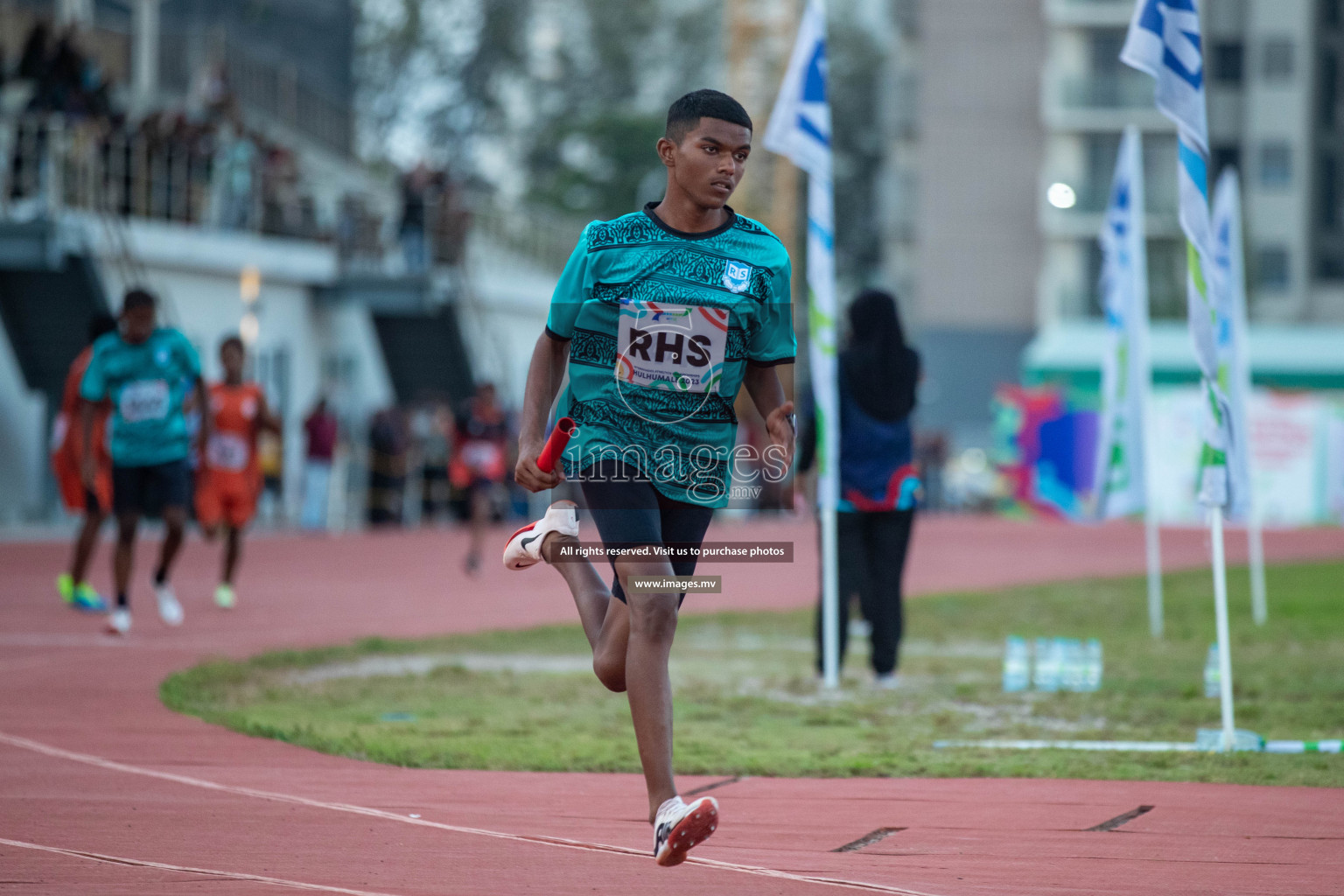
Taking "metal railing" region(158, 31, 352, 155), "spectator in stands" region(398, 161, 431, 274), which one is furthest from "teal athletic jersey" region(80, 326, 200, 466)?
"metal railing" region(158, 31, 352, 155)

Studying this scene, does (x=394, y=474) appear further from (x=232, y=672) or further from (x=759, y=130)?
(x=759, y=130)

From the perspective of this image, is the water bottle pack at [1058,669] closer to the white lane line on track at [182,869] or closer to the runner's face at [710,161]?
the runner's face at [710,161]

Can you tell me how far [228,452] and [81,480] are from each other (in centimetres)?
123

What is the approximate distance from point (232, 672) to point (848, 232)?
67.2m

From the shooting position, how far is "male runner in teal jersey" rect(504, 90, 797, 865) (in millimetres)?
4969

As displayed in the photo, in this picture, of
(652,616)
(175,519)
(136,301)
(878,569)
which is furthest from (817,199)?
(652,616)

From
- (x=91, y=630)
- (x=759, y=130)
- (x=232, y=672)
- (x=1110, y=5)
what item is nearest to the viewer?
(x=232, y=672)

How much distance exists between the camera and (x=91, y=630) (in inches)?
478

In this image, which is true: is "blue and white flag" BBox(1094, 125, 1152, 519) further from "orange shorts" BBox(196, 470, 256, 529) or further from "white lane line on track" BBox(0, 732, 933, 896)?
"white lane line on track" BBox(0, 732, 933, 896)

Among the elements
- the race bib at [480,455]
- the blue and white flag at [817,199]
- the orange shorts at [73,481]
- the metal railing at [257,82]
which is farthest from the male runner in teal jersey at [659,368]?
the metal railing at [257,82]

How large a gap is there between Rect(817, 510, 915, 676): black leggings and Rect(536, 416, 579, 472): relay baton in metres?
5.39

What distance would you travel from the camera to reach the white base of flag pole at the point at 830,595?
32.8 feet

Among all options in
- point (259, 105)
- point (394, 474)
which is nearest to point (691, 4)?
point (259, 105)

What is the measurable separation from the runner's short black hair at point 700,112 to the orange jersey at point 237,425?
370 inches
